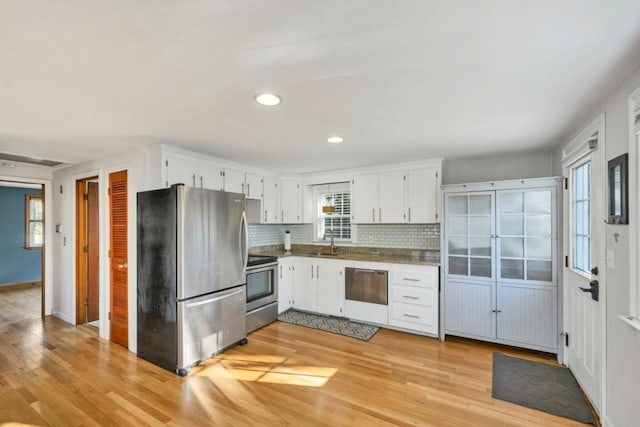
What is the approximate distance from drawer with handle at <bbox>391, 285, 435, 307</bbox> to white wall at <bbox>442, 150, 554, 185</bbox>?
155 centimetres

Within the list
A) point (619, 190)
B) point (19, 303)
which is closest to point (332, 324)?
point (619, 190)

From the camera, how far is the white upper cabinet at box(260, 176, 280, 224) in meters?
4.64

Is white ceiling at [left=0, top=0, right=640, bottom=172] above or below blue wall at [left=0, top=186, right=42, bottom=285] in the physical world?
above

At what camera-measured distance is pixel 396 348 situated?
10.9 feet

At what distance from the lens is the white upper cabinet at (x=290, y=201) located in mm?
4984

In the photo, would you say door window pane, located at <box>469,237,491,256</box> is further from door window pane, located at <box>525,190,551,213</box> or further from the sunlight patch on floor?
the sunlight patch on floor

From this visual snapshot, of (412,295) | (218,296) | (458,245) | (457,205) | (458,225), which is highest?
(457,205)

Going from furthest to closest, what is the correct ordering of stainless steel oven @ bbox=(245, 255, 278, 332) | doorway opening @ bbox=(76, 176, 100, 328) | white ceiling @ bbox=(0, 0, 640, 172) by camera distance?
doorway opening @ bbox=(76, 176, 100, 328), stainless steel oven @ bbox=(245, 255, 278, 332), white ceiling @ bbox=(0, 0, 640, 172)

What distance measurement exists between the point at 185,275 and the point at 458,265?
3097 millimetres

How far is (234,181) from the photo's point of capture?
402cm

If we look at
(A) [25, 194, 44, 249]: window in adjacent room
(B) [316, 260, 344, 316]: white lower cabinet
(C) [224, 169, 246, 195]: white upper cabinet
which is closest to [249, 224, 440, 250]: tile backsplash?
(B) [316, 260, 344, 316]: white lower cabinet

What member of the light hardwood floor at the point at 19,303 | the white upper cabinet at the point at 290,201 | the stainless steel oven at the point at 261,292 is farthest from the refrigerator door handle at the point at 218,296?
the light hardwood floor at the point at 19,303

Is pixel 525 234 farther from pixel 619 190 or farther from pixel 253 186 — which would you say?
pixel 253 186

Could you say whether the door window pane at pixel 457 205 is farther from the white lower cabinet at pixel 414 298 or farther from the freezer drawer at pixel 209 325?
the freezer drawer at pixel 209 325
